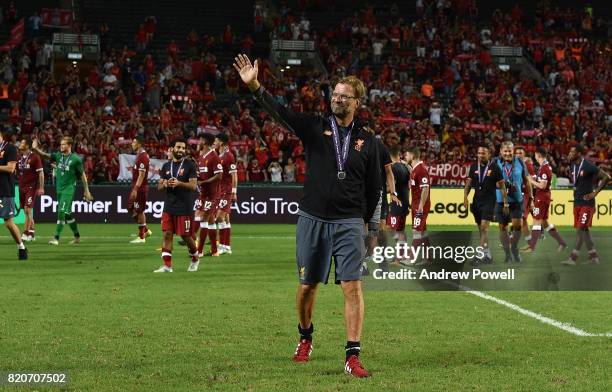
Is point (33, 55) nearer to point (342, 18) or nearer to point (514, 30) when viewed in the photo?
point (342, 18)

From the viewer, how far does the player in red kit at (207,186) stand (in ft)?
62.1

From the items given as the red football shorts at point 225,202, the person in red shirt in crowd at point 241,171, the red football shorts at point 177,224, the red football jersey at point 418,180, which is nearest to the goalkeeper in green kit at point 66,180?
the red football shorts at point 225,202

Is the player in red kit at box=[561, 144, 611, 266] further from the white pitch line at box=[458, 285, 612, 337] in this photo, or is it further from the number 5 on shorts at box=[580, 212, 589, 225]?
the white pitch line at box=[458, 285, 612, 337]

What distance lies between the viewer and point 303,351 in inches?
349

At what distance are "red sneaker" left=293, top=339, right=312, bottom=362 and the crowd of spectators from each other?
24.2 meters

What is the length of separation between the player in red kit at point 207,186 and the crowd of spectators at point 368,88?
13383 mm

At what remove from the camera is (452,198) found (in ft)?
107

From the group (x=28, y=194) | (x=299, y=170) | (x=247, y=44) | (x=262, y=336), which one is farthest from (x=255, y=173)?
(x=262, y=336)

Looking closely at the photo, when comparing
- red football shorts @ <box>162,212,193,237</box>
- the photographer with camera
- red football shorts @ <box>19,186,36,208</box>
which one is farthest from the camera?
red football shorts @ <box>19,186,36,208</box>

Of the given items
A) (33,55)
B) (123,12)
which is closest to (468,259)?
(33,55)

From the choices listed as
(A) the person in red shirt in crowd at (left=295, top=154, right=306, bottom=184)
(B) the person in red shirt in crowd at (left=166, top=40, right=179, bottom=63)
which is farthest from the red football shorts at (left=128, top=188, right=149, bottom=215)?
(B) the person in red shirt in crowd at (left=166, top=40, right=179, bottom=63)

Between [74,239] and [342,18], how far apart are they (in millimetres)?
26913

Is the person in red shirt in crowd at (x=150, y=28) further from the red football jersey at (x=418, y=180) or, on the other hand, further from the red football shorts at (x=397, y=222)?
the red football shorts at (x=397, y=222)

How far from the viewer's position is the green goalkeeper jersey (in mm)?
23359
